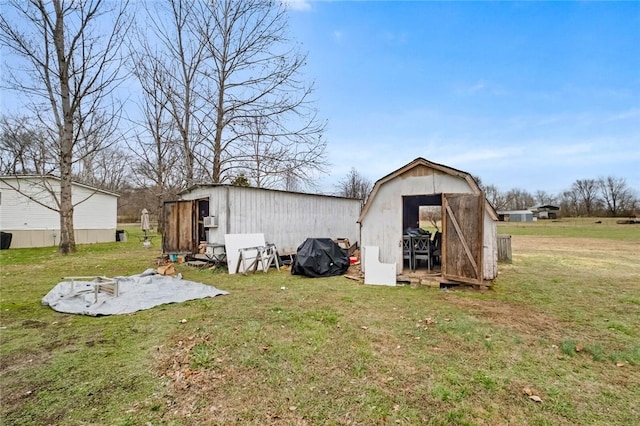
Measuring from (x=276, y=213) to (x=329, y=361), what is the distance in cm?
787

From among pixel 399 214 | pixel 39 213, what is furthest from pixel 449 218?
pixel 39 213

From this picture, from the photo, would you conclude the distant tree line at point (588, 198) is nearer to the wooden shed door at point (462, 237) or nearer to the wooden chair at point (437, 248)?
the wooden chair at point (437, 248)

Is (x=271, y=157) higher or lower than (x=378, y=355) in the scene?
higher

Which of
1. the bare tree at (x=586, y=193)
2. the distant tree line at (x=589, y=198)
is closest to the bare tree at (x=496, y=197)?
the distant tree line at (x=589, y=198)

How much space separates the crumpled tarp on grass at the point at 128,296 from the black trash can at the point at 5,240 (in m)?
12.3

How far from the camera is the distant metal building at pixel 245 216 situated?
375 inches

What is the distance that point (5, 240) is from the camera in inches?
565

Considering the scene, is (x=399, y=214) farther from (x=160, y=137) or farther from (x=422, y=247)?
(x=160, y=137)

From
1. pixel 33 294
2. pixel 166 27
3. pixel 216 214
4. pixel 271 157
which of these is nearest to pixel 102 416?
pixel 33 294

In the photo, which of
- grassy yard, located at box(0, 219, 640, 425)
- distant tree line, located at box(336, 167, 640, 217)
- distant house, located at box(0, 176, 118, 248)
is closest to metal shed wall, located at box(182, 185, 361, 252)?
grassy yard, located at box(0, 219, 640, 425)

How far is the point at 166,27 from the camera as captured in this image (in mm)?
15445

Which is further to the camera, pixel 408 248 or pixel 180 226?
pixel 180 226

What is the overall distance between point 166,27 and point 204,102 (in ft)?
13.9

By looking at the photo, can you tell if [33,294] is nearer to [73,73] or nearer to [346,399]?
[346,399]
